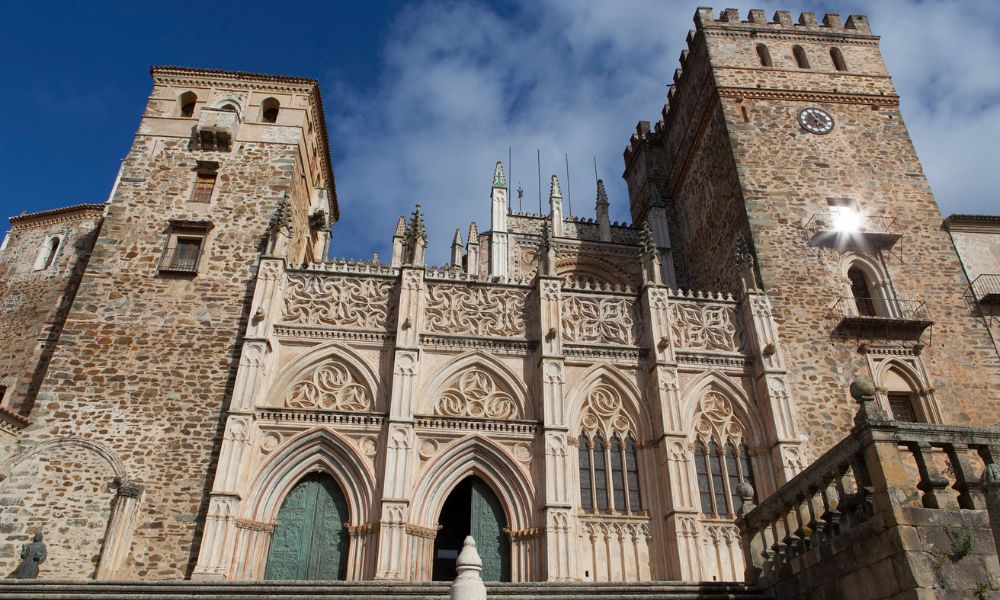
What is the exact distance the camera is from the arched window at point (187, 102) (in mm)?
20719

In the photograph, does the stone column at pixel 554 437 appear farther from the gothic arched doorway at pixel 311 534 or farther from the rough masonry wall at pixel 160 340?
the rough masonry wall at pixel 160 340

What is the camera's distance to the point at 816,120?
2236cm

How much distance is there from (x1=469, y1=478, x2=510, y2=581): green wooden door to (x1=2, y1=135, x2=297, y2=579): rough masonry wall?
564 centimetres

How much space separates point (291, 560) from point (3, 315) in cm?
1306

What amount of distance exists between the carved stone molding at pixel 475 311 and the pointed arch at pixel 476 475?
2.88 metres

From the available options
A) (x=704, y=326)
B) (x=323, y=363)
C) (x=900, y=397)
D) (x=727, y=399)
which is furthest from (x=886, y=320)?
(x=323, y=363)

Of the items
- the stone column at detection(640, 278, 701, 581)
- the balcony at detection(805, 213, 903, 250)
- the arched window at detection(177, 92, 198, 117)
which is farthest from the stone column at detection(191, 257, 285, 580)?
the balcony at detection(805, 213, 903, 250)

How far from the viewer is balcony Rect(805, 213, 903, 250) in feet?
65.1

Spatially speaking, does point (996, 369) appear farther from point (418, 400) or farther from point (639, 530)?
point (418, 400)

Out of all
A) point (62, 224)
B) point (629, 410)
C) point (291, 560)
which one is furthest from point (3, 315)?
point (629, 410)

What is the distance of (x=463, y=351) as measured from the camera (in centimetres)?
1692

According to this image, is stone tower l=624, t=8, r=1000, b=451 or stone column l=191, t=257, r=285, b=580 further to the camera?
stone tower l=624, t=8, r=1000, b=451

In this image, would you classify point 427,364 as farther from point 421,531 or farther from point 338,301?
point 421,531

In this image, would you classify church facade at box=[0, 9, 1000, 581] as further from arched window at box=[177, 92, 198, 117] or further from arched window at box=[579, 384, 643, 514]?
arched window at box=[177, 92, 198, 117]
